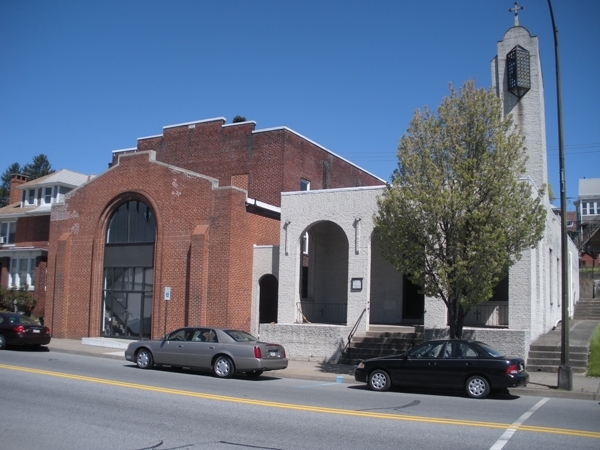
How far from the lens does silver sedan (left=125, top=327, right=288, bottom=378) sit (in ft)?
58.0

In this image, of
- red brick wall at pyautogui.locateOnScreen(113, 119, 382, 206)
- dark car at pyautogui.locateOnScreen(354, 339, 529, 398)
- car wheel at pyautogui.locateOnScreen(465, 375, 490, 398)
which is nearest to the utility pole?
dark car at pyautogui.locateOnScreen(354, 339, 529, 398)

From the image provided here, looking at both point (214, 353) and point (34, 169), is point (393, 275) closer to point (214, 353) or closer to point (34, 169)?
point (214, 353)

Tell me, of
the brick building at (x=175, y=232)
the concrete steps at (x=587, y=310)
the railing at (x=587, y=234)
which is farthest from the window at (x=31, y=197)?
the railing at (x=587, y=234)

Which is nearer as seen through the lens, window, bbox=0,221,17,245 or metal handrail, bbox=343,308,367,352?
metal handrail, bbox=343,308,367,352

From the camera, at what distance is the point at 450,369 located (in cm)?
1509

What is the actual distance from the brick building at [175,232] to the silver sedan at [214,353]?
18.2 ft

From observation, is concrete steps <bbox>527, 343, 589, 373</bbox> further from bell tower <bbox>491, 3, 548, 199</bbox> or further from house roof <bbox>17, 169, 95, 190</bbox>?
house roof <bbox>17, 169, 95, 190</bbox>

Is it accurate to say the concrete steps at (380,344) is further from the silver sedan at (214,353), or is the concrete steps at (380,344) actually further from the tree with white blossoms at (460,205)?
the tree with white blossoms at (460,205)

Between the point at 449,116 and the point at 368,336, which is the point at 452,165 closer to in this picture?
the point at 449,116

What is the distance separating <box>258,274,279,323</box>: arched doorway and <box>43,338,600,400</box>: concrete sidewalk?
566 cm

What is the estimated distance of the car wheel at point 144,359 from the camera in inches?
767

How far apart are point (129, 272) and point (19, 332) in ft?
20.1

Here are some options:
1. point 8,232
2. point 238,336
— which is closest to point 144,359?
point 238,336

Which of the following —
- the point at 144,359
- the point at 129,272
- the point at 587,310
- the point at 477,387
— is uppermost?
the point at 129,272
